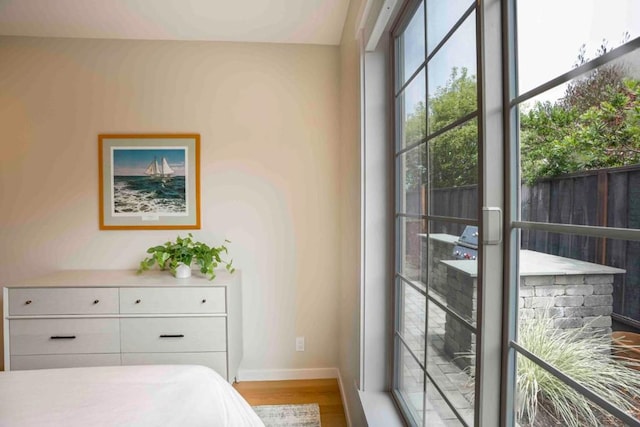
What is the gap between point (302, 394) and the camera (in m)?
2.49

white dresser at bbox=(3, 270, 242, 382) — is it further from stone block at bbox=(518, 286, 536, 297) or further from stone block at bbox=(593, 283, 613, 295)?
stone block at bbox=(593, 283, 613, 295)

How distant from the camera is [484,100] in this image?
0.83m

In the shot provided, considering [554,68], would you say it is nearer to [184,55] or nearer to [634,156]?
[634,156]

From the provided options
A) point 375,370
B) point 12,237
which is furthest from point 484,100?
point 12,237

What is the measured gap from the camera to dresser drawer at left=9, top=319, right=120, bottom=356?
2.21 metres

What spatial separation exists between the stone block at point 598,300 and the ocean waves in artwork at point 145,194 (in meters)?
2.54

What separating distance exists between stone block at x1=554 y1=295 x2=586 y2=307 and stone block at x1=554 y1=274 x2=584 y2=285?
3 centimetres

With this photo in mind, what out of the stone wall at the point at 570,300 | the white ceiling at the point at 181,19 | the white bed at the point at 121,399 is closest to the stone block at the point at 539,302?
the stone wall at the point at 570,300

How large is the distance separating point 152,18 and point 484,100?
7.75 feet

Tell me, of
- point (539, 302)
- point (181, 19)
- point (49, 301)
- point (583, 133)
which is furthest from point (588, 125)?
point (49, 301)

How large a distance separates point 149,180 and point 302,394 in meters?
1.91

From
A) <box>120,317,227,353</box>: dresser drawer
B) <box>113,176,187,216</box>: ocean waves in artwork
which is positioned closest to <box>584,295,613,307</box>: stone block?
<box>120,317,227,353</box>: dresser drawer

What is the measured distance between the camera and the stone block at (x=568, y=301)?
0.61m

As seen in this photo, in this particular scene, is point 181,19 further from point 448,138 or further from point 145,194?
point 448,138
